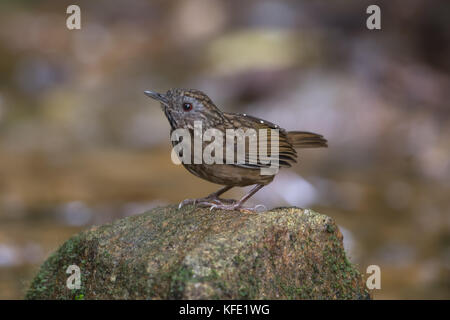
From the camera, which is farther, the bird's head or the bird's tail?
the bird's tail

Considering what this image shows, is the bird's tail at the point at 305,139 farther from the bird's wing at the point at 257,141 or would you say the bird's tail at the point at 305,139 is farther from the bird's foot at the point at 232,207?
the bird's foot at the point at 232,207

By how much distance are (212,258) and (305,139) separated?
6.28 ft

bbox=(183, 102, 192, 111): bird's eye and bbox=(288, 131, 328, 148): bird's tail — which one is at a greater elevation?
bbox=(183, 102, 192, 111): bird's eye

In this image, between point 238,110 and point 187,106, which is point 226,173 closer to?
point 187,106

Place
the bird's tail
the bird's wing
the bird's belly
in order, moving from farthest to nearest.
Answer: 1. the bird's tail
2. the bird's wing
3. the bird's belly

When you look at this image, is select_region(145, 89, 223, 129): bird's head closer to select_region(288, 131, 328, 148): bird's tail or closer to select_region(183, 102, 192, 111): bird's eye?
select_region(183, 102, 192, 111): bird's eye

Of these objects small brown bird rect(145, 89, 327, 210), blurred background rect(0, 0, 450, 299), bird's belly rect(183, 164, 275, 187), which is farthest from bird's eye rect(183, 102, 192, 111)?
blurred background rect(0, 0, 450, 299)

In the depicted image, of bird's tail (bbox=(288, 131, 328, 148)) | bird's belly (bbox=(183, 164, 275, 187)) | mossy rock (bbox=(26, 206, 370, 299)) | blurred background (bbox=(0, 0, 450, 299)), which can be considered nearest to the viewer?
mossy rock (bbox=(26, 206, 370, 299))

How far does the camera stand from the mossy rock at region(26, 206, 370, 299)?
11.6 ft

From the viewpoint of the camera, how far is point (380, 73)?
1502 centimetres

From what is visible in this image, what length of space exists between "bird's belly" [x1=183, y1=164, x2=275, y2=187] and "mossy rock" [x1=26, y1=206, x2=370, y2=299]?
28 cm

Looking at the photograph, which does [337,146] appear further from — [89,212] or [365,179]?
[89,212]

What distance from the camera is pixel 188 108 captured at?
4.49m

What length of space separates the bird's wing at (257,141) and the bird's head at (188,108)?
Answer: 0.64 ft
